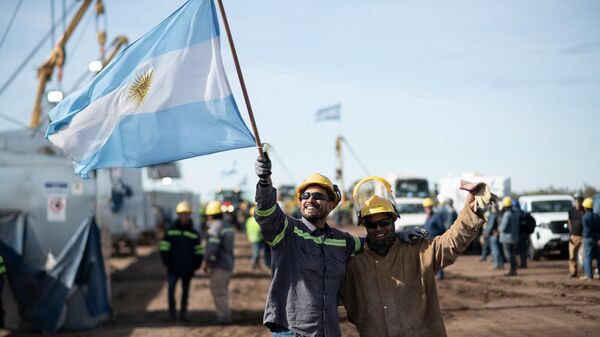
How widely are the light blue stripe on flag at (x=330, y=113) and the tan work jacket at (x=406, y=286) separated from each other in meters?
61.4

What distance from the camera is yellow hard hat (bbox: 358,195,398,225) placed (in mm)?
5793

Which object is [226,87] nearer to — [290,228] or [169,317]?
[290,228]

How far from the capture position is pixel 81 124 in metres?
7.09

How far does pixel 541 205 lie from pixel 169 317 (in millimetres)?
15061

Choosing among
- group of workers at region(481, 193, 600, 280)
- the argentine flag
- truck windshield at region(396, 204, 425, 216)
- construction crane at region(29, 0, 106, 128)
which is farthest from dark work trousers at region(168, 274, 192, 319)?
construction crane at region(29, 0, 106, 128)

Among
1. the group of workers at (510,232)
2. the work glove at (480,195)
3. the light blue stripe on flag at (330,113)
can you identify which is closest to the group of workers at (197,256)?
the work glove at (480,195)

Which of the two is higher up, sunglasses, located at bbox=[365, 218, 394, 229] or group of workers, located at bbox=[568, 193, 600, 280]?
sunglasses, located at bbox=[365, 218, 394, 229]

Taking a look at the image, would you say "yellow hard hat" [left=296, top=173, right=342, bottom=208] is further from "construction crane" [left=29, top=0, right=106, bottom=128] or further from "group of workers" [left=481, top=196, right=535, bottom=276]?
"construction crane" [left=29, top=0, right=106, bottom=128]

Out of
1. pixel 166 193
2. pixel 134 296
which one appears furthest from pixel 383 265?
pixel 166 193

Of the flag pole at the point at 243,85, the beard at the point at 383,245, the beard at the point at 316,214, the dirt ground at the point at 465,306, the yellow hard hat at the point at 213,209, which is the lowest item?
the dirt ground at the point at 465,306

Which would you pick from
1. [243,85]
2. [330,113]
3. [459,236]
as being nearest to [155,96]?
[243,85]

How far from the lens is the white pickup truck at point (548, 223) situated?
2419cm

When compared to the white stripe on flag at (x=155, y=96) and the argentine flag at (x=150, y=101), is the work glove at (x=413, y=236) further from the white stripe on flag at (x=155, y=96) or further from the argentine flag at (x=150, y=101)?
the white stripe on flag at (x=155, y=96)

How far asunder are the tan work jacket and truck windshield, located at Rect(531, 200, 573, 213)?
68.9 feet
